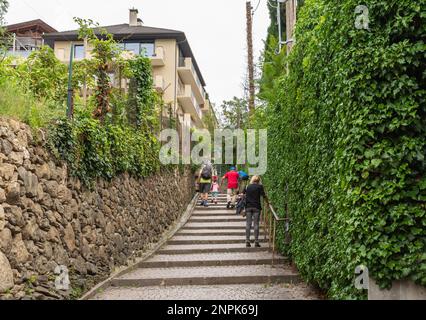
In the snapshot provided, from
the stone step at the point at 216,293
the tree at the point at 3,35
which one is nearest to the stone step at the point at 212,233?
the stone step at the point at 216,293

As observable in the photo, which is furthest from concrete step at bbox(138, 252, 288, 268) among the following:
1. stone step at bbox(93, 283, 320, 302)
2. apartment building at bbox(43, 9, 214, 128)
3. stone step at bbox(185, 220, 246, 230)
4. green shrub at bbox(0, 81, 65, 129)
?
apartment building at bbox(43, 9, 214, 128)

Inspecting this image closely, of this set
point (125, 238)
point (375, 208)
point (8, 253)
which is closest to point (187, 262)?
point (125, 238)

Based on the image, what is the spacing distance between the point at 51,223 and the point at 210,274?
3.54 meters

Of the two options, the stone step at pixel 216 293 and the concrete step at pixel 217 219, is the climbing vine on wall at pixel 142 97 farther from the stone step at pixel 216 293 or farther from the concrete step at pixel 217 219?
the stone step at pixel 216 293

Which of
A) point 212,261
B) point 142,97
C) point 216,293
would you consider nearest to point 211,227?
point 212,261

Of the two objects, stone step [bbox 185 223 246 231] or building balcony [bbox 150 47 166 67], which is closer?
stone step [bbox 185 223 246 231]

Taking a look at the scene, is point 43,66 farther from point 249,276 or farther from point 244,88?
point 244,88

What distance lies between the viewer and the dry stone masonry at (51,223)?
195 inches

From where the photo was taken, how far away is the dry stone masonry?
16.2 feet

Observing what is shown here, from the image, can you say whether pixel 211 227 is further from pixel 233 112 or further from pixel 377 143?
pixel 233 112

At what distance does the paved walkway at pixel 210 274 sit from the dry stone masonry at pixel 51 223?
0.59m

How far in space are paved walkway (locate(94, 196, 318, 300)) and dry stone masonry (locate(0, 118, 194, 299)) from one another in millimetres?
591

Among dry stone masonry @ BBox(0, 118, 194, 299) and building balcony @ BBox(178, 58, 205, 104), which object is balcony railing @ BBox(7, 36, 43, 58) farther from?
building balcony @ BBox(178, 58, 205, 104)

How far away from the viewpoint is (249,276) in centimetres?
820
